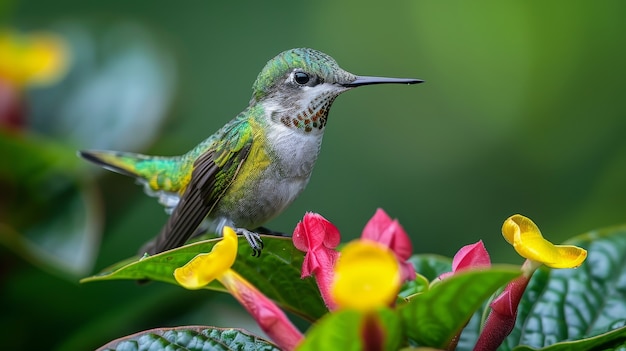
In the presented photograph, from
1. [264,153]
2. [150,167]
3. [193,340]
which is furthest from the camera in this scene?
[150,167]

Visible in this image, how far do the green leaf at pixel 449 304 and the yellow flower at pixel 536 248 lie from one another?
8 cm

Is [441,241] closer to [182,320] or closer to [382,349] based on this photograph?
[182,320]

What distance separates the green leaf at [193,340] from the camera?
5.65 ft

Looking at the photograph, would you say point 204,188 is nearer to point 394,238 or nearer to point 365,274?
point 394,238

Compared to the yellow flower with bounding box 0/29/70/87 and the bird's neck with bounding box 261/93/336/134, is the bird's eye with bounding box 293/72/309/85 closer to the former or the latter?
the bird's neck with bounding box 261/93/336/134

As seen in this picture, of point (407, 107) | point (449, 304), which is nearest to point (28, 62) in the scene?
point (449, 304)

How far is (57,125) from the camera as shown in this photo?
3.95 metres

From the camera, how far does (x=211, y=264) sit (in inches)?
61.5

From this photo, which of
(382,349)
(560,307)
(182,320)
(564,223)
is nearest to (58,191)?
(182,320)

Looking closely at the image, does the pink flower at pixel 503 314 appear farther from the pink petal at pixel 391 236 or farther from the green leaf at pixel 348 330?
the green leaf at pixel 348 330

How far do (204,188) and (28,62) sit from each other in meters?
Result: 1.53

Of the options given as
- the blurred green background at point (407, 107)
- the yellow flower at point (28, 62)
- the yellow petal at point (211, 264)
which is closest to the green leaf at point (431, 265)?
the yellow petal at point (211, 264)

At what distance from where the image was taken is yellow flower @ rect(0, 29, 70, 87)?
3506 millimetres

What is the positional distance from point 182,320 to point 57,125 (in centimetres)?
131
